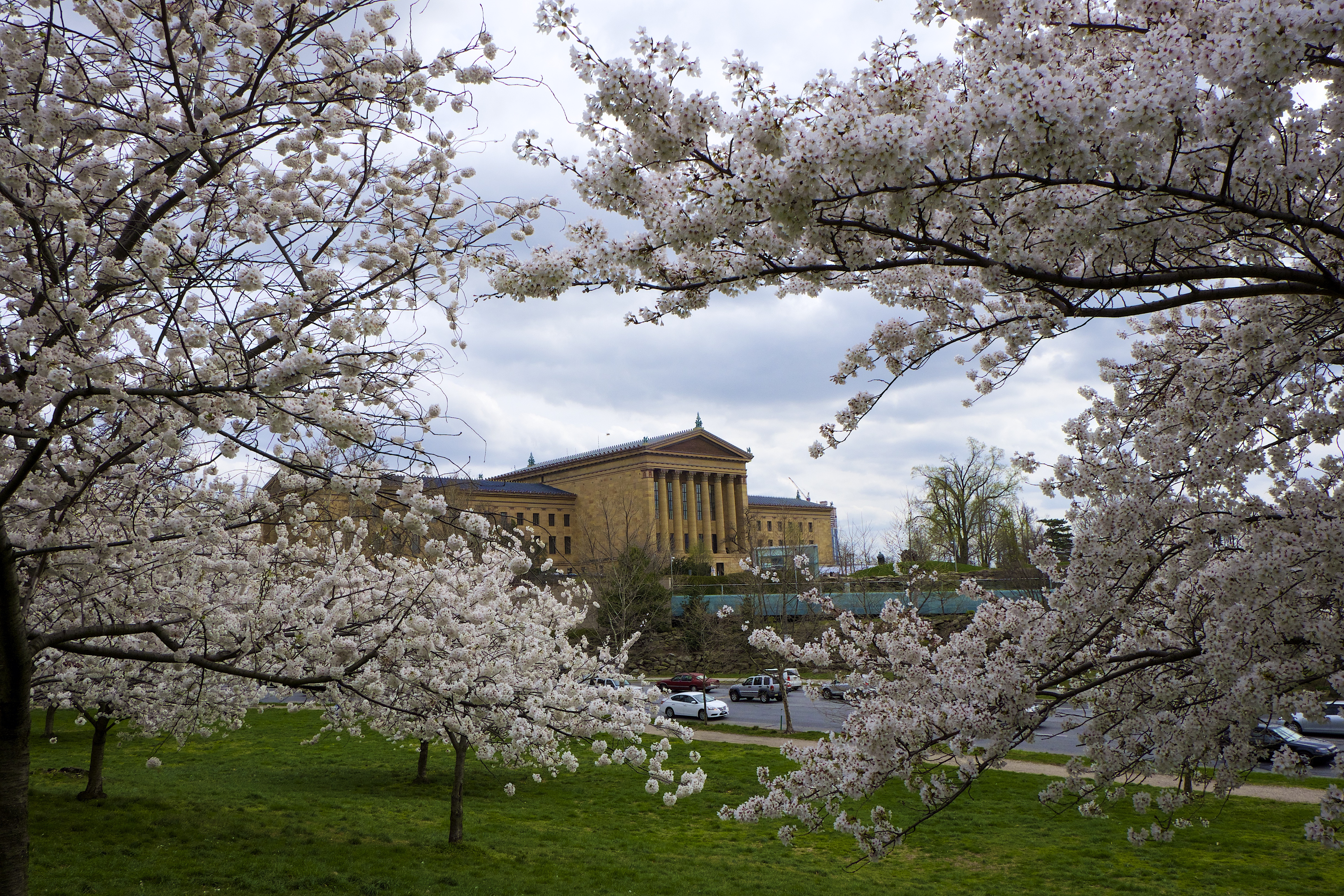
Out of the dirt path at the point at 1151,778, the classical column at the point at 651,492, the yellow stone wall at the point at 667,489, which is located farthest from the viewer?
the yellow stone wall at the point at 667,489

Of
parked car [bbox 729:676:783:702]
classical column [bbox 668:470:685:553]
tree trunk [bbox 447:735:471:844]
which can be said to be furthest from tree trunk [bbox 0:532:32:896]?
classical column [bbox 668:470:685:553]

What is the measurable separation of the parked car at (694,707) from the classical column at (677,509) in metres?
45.2

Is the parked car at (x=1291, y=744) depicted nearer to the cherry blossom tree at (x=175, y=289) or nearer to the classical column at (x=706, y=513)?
the cherry blossom tree at (x=175, y=289)

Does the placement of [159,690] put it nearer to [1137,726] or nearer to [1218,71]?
[1137,726]

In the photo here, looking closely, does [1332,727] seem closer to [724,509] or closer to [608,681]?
[608,681]

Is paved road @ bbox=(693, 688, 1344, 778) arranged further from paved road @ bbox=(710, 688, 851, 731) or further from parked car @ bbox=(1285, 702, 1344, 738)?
parked car @ bbox=(1285, 702, 1344, 738)

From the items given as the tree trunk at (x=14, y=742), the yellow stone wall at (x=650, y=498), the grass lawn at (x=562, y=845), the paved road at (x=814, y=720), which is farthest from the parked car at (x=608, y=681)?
the yellow stone wall at (x=650, y=498)

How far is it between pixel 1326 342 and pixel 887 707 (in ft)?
10.6

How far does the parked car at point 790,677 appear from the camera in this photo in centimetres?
1121

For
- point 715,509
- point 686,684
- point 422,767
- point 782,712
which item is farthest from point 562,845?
point 715,509

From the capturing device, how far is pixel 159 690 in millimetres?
11719

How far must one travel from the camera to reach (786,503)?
307 feet

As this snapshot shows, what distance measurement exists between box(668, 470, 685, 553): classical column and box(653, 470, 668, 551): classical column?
964mm

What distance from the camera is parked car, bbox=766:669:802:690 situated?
11211 millimetres
